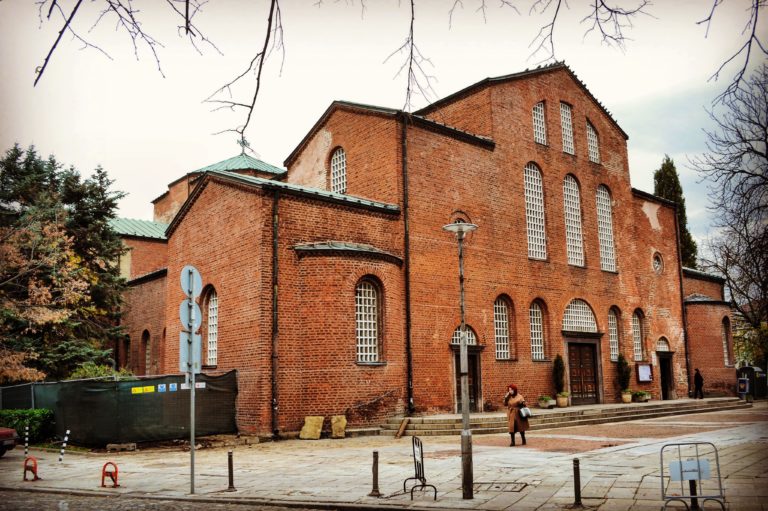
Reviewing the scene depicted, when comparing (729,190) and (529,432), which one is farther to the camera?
(529,432)

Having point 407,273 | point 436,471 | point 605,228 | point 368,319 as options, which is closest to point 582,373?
point 605,228

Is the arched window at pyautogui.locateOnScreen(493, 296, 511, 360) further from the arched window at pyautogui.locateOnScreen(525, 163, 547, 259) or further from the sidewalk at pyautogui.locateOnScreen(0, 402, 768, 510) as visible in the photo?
the sidewalk at pyautogui.locateOnScreen(0, 402, 768, 510)

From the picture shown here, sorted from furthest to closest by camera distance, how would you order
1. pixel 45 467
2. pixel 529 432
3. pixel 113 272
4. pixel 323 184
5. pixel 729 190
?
pixel 113 272 → pixel 323 184 → pixel 529 432 → pixel 45 467 → pixel 729 190

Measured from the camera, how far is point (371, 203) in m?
22.5

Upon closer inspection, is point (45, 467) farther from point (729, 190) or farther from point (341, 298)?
point (729, 190)

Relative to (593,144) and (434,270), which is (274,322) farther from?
(593,144)

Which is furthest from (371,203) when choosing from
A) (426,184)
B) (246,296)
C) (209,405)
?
(209,405)

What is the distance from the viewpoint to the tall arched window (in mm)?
27062

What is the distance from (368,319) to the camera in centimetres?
2150

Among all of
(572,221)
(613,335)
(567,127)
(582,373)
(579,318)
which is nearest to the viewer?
(582,373)

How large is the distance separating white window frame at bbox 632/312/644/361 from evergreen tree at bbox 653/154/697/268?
21760 mm

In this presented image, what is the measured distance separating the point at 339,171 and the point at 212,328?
8.26 meters

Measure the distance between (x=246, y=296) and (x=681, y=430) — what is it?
45.3 feet

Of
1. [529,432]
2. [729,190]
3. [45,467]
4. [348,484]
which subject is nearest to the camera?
[348,484]
